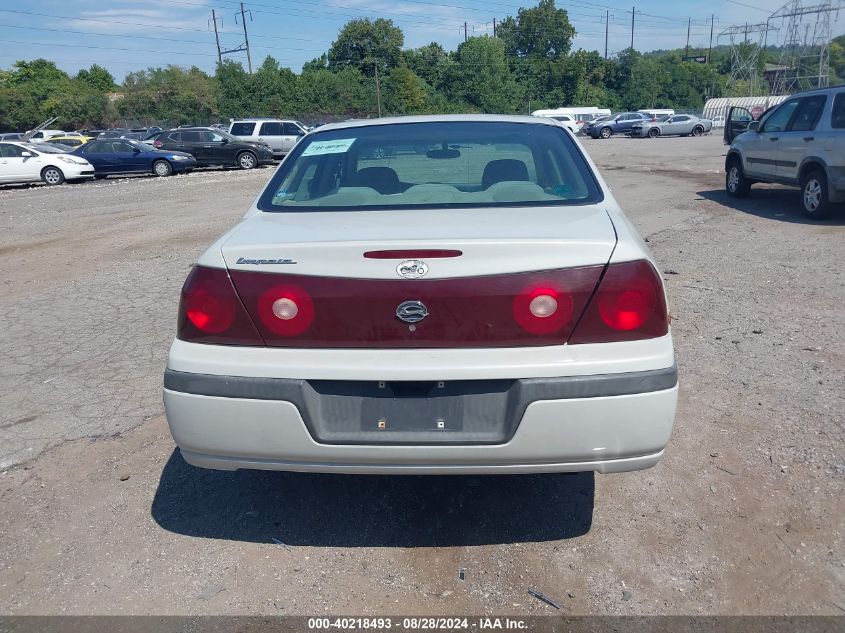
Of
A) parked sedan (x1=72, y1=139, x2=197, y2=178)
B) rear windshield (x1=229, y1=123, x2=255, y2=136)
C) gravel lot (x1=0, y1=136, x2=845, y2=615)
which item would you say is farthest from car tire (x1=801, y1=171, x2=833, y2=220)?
rear windshield (x1=229, y1=123, x2=255, y2=136)

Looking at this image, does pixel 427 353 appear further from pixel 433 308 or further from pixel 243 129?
pixel 243 129

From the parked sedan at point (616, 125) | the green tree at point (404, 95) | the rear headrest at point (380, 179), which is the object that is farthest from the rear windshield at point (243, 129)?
the green tree at point (404, 95)

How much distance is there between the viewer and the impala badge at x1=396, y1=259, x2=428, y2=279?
243 cm

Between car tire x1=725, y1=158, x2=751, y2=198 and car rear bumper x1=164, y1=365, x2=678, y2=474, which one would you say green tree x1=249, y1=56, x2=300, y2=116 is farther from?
car rear bumper x1=164, y1=365, x2=678, y2=474

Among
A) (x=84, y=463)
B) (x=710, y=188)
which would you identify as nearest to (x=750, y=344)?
(x=84, y=463)

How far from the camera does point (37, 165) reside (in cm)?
2152

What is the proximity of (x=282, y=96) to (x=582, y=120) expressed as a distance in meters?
27.4

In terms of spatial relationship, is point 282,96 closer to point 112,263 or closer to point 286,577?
point 112,263

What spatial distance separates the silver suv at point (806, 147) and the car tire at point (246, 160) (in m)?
18.1

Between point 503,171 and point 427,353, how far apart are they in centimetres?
143

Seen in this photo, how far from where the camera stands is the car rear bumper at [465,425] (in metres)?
2.43

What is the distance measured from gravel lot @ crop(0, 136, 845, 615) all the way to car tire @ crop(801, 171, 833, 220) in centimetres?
537

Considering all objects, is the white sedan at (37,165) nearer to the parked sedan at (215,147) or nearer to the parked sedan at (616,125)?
the parked sedan at (215,147)

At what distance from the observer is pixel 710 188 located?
1494 cm
